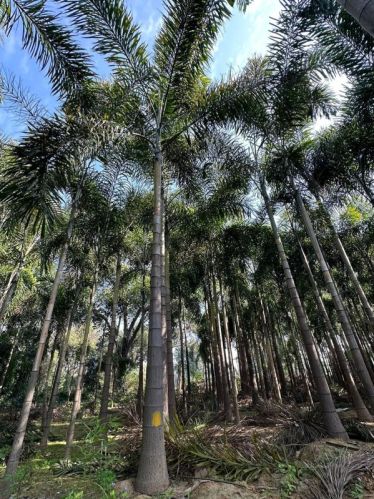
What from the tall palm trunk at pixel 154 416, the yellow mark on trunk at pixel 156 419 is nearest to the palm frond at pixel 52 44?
the tall palm trunk at pixel 154 416

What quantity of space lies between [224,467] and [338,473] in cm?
129

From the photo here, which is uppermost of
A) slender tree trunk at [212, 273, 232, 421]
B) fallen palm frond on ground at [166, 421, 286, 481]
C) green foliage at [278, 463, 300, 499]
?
slender tree trunk at [212, 273, 232, 421]

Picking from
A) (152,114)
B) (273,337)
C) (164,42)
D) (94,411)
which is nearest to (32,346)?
(94,411)

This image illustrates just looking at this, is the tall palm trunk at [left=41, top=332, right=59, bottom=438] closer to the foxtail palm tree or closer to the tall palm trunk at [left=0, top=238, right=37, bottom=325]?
the tall palm trunk at [left=0, top=238, right=37, bottom=325]

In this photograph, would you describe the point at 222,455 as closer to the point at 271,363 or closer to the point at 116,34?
the point at 116,34

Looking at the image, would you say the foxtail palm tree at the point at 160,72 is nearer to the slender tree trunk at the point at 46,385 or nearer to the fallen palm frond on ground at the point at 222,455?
the fallen palm frond on ground at the point at 222,455

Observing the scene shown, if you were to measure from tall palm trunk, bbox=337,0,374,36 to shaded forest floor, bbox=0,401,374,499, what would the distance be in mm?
3997

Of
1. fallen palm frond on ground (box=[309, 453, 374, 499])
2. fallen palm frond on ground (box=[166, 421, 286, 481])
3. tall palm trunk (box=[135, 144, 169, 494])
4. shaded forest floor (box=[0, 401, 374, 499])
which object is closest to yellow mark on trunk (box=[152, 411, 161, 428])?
tall palm trunk (box=[135, 144, 169, 494])

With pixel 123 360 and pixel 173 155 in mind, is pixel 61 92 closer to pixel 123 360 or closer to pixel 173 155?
pixel 173 155

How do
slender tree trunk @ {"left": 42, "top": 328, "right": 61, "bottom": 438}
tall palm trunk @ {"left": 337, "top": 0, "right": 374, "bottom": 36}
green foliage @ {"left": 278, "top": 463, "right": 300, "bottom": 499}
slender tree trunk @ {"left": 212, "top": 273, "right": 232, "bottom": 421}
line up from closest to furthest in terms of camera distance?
1. tall palm trunk @ {"left": 337, "top": 0, "right": 374, "bottom": 36}
2. green foliage @ {"left": 278, "top": 463, "right": 300, "bottom": 499}
3. slender tree trunk @ {"left": 212, "top": 273, "right": 232, "bottom": 421}
4. slender tree trunk @ {"left": 42, "top": 328, "right": 61, "bottom": 438}

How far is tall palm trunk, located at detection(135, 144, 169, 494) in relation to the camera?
3.12m

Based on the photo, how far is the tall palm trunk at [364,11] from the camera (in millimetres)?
1771

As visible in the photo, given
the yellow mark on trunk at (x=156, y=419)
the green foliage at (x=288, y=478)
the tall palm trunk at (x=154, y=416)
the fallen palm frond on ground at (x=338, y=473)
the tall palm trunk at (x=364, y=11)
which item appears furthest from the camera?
the yellow mark on trunk at (x=156, y=419)

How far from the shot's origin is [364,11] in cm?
180
